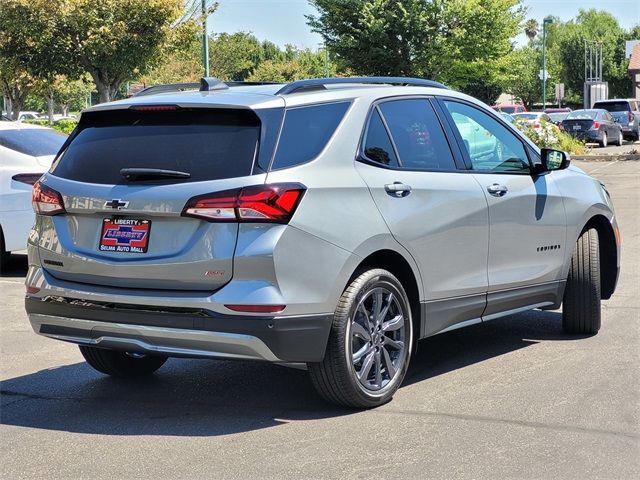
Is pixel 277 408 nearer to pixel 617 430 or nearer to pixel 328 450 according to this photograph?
pixel 328 450

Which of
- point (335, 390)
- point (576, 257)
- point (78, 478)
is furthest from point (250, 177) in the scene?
point (576, 257)

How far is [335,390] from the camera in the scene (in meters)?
5.23

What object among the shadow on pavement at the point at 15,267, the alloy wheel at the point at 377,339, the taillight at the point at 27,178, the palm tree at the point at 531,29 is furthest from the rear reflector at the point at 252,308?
the palm tree at the point at 531,29

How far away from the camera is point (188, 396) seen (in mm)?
5832

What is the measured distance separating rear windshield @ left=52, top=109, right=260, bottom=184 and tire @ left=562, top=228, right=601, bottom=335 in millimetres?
3056

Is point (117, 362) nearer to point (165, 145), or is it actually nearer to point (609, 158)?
point (165, 145)

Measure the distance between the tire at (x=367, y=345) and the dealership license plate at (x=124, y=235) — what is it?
1055 millimetres

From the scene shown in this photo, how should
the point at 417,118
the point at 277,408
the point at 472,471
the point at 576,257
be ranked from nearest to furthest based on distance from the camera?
the point at 472,471 < the point at 277,408 < the point at 417,118 < the point at 576,257

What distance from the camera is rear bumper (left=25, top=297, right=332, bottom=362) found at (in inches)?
190

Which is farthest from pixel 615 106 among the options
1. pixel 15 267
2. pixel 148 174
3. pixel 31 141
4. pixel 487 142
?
pixel 148 174

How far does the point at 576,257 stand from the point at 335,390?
2.65 meters

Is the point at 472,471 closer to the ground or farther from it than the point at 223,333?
closer to the ground

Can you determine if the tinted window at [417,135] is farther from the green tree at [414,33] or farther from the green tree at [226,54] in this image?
the green tree at [226,54]

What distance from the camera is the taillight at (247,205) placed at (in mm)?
4828
